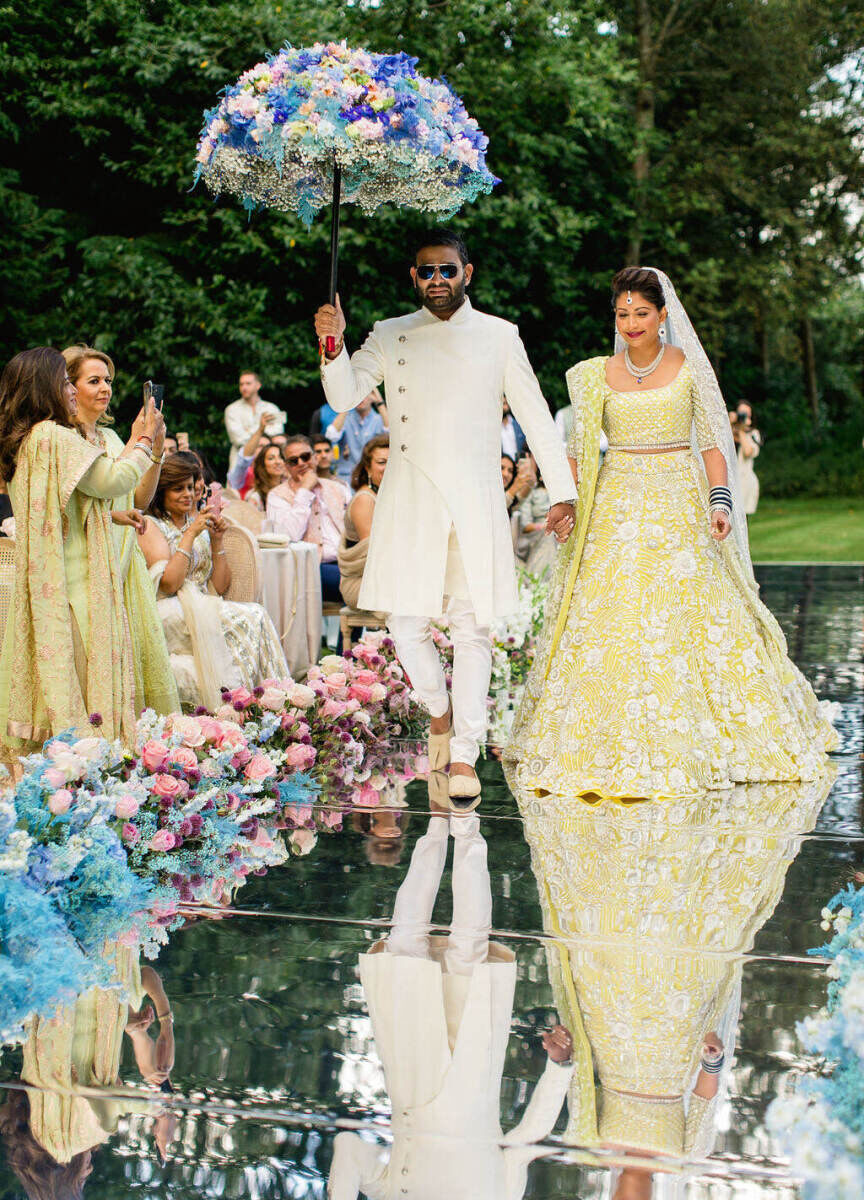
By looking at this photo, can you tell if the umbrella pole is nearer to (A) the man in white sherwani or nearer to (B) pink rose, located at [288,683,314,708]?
(A) the man in white sherwani

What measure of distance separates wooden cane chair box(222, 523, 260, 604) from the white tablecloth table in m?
0.50

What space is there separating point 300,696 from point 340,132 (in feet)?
7.11

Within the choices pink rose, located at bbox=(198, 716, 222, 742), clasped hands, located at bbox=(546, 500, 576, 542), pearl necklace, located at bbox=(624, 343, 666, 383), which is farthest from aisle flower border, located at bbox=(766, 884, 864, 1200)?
pearl necklace, located at bbox=(624, 343, 666, 383)

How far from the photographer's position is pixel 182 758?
189 inches

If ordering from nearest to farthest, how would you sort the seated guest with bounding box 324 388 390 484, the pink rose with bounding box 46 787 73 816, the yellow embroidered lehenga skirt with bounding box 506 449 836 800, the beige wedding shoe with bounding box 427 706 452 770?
the pink rose with bounding box 46 787 73 816, the yellow embroidered lehenga skirt with bounding box 506 449 836 800, the beige wedding shoe with bounding box 427 706 452 770, the seated guest with bounding box 324 388 390 484

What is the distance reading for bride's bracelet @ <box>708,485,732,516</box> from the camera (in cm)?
606

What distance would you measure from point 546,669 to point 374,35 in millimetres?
17314

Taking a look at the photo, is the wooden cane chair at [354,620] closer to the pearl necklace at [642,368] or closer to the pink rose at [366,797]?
the pink rose at [366,797]

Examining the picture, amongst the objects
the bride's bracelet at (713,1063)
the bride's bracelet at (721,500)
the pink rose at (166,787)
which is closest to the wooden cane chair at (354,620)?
the bride's bracelet at (721,500)

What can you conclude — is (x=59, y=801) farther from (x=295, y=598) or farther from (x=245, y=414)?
(x=245, y=414)

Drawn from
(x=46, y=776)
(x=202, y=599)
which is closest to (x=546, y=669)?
(x=202, y=599)

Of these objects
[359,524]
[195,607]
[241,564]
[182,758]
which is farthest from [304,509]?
[182,758]

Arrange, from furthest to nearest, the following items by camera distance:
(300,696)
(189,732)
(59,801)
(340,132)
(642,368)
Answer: (642,368)
(300,696)
(340,132)
(189,732)
(59,801)

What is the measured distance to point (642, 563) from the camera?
6.21 meters
